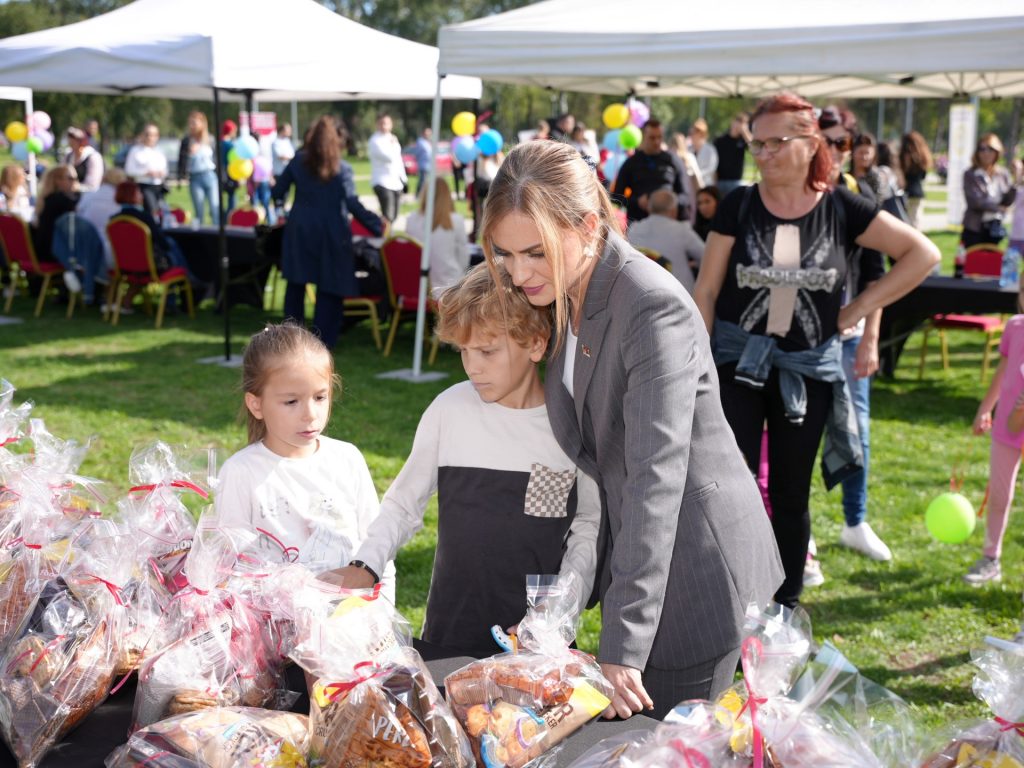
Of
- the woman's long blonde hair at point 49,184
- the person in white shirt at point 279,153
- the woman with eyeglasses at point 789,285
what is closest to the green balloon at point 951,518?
the woman with eyeglasses at point 789,285

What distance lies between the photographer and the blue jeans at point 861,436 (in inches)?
176

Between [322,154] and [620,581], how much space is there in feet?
22.3

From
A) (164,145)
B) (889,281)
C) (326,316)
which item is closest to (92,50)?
(326,316)

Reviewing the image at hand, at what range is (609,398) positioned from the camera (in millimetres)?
1872

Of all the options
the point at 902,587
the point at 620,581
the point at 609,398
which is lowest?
the point at 902,587

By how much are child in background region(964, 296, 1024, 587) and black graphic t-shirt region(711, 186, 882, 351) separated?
3.09 feet

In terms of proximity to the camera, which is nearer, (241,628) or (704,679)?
(241,628)

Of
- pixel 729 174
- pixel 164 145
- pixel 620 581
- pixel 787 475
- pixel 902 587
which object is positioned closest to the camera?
pixel 620 581

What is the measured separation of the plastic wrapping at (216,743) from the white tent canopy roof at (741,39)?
433 centimetres

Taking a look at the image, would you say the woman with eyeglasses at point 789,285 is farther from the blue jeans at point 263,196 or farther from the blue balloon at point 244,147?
the blue jeans at point 263,196

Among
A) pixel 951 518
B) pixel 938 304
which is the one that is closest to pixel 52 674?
pixel 951 518

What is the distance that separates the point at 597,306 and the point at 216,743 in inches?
38.3

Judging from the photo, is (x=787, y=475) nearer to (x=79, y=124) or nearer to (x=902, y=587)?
(x=902, y=587)

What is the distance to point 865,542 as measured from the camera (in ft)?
15.3
